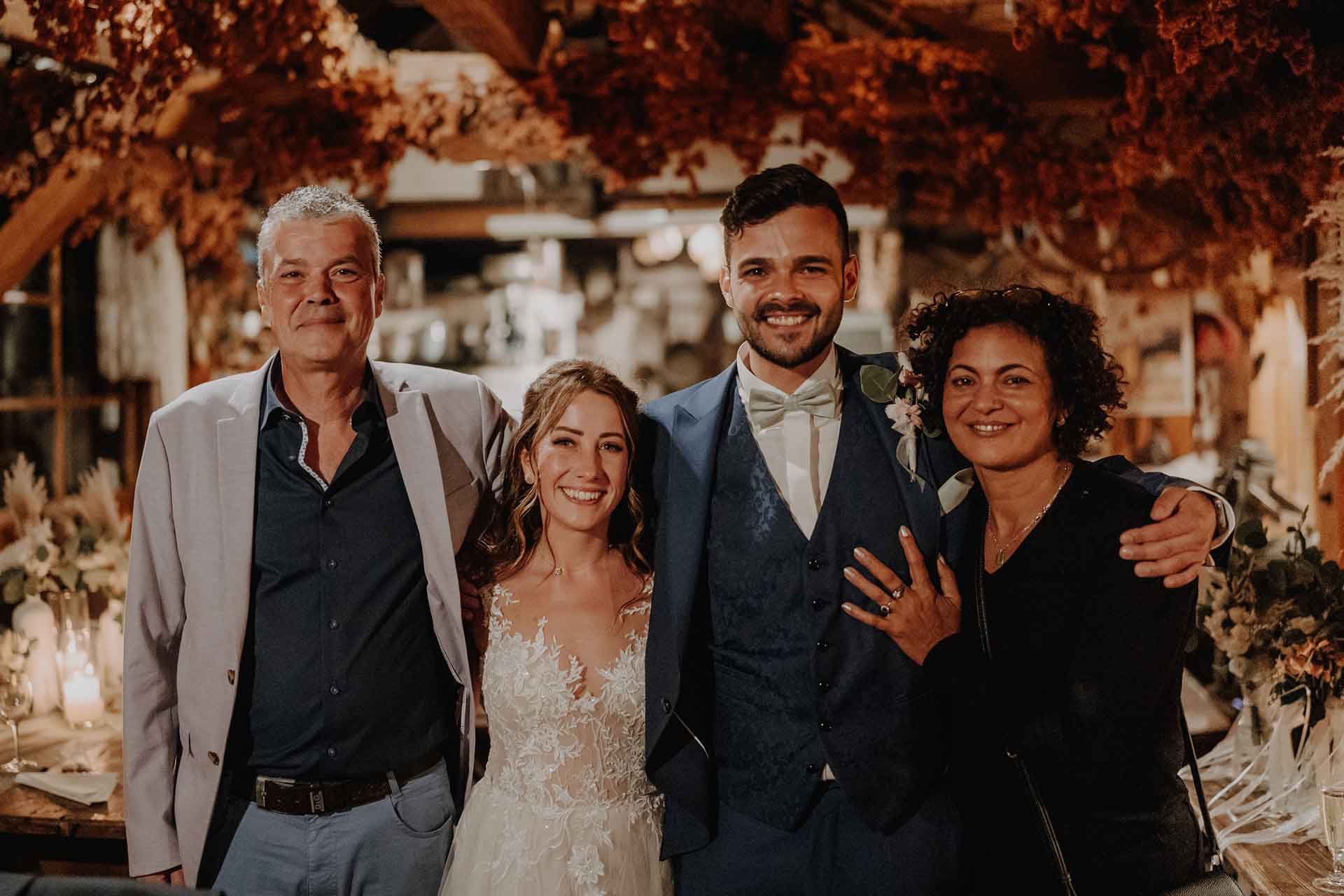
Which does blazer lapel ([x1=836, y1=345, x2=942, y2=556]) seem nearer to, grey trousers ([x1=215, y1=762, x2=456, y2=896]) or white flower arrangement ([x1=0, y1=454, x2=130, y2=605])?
grey trousers ([x1=215, y1=762, x2=456, y2=896])

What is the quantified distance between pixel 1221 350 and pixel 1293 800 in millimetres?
4132

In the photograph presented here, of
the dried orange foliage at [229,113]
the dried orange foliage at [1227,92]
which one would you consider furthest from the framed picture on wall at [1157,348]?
the dried orange foliage at [229,113]

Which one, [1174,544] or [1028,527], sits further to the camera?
[1028,527]

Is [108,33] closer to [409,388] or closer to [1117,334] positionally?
[409,388]

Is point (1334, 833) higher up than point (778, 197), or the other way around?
point (778, 197)

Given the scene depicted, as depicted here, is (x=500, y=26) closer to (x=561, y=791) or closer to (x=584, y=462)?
(x=584, y=462)

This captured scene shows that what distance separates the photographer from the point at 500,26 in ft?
10.5

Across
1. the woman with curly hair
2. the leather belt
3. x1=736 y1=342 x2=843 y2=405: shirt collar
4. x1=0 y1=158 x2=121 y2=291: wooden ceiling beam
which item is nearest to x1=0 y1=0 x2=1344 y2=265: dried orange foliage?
x1=0 y1=158 x2=121 y2=291: wooden ceiling beam

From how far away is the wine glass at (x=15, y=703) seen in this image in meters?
2.81

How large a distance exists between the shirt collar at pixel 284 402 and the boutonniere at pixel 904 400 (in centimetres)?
97

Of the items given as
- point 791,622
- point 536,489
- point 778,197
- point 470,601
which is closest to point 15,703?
point 470,601

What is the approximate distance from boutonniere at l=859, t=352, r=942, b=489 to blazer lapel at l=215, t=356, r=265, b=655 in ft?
3.90

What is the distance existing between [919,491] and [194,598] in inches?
54.9

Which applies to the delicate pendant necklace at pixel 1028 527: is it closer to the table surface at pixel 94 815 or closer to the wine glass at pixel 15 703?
the table surface at pixel 94 815
